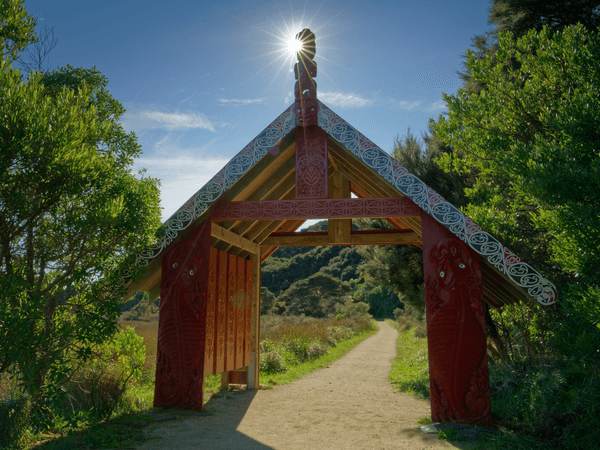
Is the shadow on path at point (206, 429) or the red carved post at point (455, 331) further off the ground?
the red carved post at point (455, 331)

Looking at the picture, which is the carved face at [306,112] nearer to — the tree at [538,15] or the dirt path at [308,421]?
the dirt path at [308,421]

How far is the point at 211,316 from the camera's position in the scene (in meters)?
6.86

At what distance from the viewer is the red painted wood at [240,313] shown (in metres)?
7.96

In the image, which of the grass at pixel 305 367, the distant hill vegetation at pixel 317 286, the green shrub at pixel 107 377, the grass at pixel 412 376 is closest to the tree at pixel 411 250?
the grass at pixel 412 376

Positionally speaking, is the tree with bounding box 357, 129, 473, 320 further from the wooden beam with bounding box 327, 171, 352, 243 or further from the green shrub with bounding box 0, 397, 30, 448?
the green shrub with bounding box 0, 397, 30, 448

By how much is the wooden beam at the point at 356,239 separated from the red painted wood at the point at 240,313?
880 millimetres

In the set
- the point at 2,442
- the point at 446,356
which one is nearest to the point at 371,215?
the point at 446,356

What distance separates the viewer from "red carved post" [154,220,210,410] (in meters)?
5.68

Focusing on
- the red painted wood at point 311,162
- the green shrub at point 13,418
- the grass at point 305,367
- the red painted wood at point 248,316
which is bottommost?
the grass at point 305,367

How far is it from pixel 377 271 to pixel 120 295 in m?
9.09

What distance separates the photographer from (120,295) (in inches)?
191

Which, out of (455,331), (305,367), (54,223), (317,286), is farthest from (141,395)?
(317,286)

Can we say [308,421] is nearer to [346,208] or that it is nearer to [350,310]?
[346,208]

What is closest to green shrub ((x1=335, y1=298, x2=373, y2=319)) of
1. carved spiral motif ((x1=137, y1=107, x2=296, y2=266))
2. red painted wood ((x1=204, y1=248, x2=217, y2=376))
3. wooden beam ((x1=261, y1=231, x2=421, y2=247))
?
wooden beam ((x1=261, y1=231, x2=421, y2=247))
